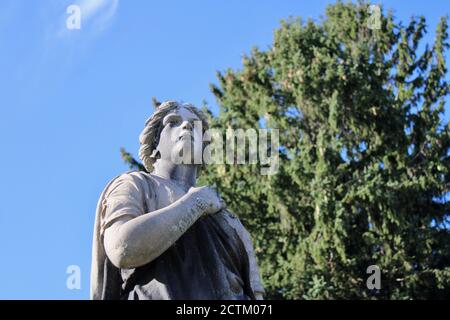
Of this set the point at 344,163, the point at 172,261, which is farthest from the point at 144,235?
the point at 344,163

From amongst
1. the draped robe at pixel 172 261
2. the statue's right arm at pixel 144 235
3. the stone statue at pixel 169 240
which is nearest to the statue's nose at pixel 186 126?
the stone statue at pixel 169 240

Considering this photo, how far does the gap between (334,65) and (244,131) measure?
11.1ft

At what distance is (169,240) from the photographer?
20.8 feet

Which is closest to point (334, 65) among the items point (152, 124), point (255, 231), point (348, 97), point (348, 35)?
point (348, 97)

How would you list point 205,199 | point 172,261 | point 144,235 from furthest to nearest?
1. point 205,199
2. point 172,261
3. point 144,235

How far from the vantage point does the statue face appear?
712 centimetres

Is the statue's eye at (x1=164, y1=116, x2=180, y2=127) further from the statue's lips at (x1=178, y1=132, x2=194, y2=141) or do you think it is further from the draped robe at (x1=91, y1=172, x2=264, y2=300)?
the draped robe at (x1=91, y1=172, x2=264, y2=300)

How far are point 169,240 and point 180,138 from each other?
40.5 inches

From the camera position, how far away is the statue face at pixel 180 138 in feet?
23.4

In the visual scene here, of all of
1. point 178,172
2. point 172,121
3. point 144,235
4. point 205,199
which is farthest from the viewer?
point 172,121

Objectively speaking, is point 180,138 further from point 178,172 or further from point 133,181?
point 133,181

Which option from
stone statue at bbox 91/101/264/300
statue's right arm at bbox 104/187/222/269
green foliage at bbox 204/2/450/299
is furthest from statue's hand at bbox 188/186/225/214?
green foliage at bbox 204/2/450/299

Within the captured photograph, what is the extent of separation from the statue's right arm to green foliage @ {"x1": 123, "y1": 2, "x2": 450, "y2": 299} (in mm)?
20269

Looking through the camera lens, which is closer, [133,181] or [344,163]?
[133,181]
